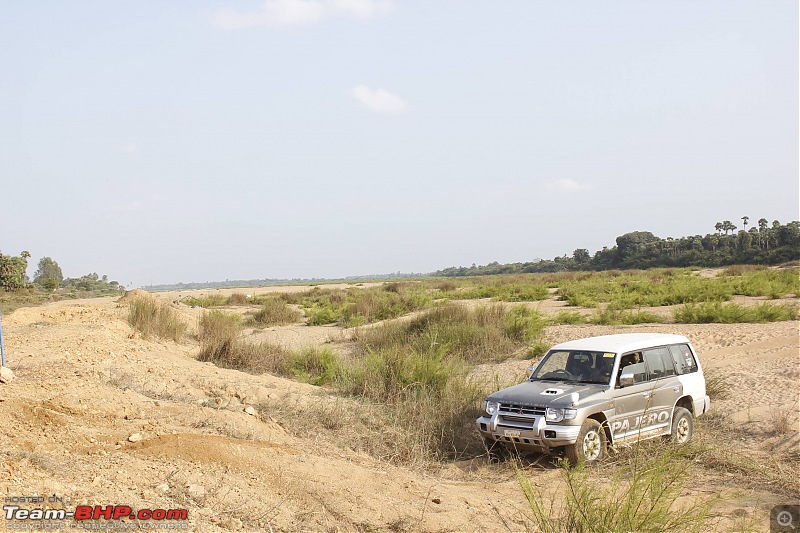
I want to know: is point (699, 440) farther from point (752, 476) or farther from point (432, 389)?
point (432, 389)

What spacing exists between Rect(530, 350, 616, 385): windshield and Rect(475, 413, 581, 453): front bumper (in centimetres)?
122

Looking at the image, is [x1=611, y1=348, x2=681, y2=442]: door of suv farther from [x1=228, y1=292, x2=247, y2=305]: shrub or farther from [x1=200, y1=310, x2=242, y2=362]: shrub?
[x1=228, y1=292, x2=247, y2=305]: shrub

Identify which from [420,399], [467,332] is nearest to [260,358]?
[420,399]

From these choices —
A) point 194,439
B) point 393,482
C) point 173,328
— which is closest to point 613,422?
point 393,482

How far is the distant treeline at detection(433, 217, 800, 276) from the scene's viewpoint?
6494 cm

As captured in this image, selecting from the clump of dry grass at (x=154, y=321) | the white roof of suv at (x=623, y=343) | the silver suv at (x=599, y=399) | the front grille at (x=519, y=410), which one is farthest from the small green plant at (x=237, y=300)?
the front grille at (x=519, y=410)

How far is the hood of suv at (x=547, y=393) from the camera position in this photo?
8.29m

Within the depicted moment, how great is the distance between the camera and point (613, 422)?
27.9 feet

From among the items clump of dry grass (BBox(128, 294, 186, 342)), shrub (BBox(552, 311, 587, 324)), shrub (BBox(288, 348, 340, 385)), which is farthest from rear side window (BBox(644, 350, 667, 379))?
shrub (BBox(552, 311, 587, 324))

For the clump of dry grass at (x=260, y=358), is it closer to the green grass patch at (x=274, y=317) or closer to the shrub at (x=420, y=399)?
the shrub at (x=420, y=399)

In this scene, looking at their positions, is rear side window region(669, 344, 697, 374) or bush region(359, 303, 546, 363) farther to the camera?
bush region(359, 303, 546, 363)

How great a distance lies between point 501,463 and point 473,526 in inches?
111

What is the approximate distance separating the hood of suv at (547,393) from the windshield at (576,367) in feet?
0.56

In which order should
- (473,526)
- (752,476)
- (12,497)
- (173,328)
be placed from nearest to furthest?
(12,497) < (473,526) < (752,476) < (173,328)
